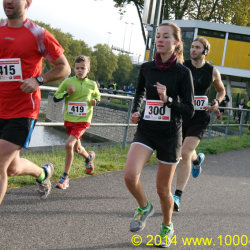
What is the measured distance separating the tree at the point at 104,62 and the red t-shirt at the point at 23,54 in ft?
295

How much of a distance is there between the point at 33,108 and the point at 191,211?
2.42m

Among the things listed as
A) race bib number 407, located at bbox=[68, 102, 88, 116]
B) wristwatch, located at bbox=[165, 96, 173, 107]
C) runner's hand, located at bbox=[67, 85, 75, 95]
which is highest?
wristwatch, located at bbox=[165, 96, 173, 107]

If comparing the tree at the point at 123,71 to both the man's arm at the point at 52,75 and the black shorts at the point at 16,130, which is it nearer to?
the man's arm at the point at 52,75

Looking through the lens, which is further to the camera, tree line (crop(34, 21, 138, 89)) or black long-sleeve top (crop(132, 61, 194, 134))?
tree line (crop(34, 21, 138, 89))

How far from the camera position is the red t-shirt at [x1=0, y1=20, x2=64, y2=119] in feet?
10.2

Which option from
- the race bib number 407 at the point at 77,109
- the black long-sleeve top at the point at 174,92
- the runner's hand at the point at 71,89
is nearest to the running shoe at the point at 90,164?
the race bib number 407 at the point at 77,109

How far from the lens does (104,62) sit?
9419cm

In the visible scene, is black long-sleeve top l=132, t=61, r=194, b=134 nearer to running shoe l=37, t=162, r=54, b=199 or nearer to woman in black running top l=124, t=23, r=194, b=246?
woman in black running top l=124, t=23, r=194, b=246

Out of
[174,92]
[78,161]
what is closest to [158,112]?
[174,92]

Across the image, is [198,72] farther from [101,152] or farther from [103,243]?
[101,152]

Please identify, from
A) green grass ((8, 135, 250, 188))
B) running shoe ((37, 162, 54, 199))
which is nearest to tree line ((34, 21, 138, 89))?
green grass ((8, 135, 250, 188))

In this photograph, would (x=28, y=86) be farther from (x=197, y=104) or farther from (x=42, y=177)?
(x=197, y=104)

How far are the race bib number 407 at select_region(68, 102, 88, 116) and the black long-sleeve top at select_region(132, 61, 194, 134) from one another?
1.98 m

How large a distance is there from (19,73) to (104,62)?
9238 cm
